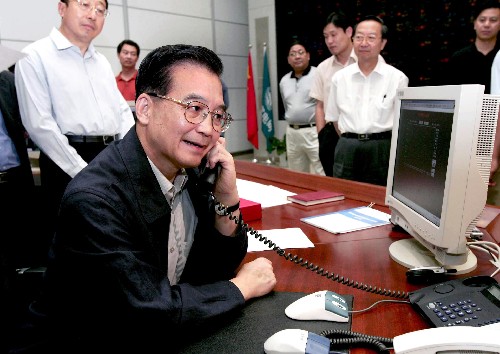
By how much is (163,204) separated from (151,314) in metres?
0.26

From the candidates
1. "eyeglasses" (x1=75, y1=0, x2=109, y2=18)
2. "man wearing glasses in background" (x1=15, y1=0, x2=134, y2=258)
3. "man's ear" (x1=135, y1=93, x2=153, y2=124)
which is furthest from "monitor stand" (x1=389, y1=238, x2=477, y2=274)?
"eyeglasses" (x1=75, y1=0, x2=109, y2=18)

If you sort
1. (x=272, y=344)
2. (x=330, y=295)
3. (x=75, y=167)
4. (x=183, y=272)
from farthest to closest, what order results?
(x=75, y=167)
(x=183, y=272)
(x=330, y=295)
(x=272, y=344)

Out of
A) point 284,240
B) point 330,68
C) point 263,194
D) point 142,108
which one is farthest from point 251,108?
point 142,108

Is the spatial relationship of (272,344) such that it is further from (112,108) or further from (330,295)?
(112,108)

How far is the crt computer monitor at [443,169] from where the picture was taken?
95 centimetres

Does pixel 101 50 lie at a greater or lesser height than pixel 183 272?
greater

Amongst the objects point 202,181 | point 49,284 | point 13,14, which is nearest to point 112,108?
point 202,181

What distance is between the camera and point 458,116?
95cm

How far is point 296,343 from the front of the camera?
2.41ft

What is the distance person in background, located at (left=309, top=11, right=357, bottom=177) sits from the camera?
Answer: 3607 millimetres

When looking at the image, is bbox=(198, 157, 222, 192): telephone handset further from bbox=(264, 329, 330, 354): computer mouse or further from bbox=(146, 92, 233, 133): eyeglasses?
bbox=(264, 329, 330, 354): computer mouse

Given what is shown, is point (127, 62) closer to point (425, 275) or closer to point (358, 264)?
point (358, 264)

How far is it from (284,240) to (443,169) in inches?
21.4

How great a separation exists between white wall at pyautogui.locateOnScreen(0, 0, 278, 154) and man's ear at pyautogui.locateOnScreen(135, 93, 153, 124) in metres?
3.58
